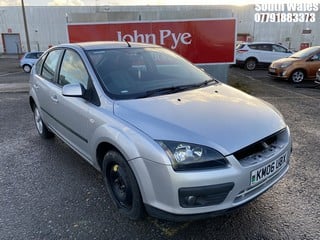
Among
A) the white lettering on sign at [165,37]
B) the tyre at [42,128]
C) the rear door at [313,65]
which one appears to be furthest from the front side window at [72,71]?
the rear door at [313,65]

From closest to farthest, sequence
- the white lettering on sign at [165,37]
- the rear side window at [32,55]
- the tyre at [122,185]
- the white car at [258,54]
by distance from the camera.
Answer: the tyre at [122,185], the white lettering on sign at [165,37], the white car at [258,54], the rear side window at [32,55]

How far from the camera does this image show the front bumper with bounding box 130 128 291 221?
202 cm

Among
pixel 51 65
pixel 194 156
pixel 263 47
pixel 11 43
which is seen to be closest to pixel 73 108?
pixel 51 65

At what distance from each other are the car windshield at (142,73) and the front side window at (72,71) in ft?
0.53

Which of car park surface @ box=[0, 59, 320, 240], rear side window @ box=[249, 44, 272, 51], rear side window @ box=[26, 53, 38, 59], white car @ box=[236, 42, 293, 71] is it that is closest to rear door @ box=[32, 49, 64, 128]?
car park surface @ box=[0, 59, 320, 240]

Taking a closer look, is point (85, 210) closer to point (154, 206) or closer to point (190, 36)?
point (154, 206)

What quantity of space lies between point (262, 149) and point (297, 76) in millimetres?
9664

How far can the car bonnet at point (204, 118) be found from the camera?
2.13 m

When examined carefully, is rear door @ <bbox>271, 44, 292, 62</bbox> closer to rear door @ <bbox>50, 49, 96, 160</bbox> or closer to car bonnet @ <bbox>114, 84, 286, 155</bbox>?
car bonnet @ <bbox>114, 84, 286, 155</bbox>

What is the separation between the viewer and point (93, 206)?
9.37 ft

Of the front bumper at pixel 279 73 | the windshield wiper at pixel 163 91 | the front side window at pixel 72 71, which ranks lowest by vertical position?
the front bumper at pixel 279 73

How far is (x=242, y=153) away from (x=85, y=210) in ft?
5.41

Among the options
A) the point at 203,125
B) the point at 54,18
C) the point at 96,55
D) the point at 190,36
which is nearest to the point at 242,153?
the point at 203,125

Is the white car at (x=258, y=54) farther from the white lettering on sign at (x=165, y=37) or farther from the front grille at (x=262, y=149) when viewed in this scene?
the front grille at (x=262, y=149)
